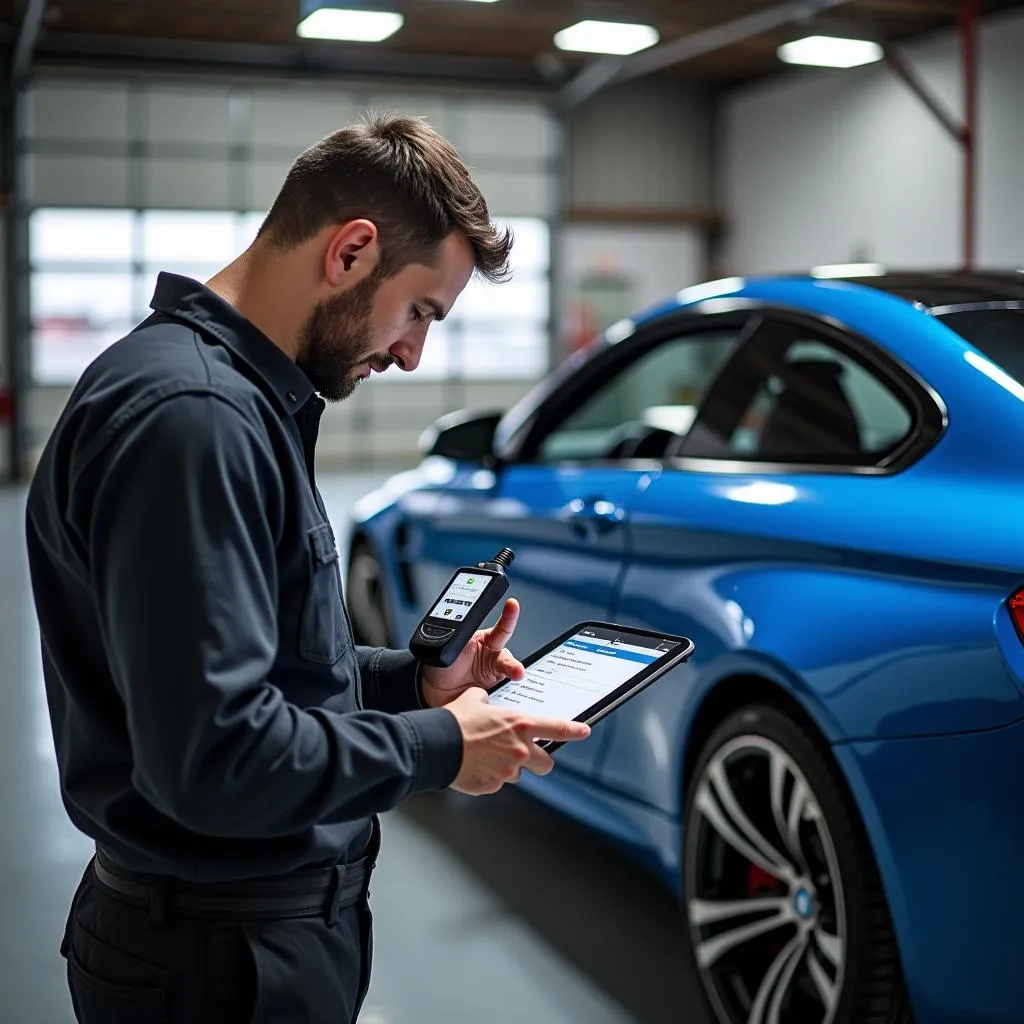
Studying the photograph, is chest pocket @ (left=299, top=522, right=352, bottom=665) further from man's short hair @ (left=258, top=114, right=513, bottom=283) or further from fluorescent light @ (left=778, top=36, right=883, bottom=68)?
fluorescent light @ (left=778, top=36, right=883, bottom=68)

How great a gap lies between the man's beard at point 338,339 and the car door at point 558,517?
5.48 feet

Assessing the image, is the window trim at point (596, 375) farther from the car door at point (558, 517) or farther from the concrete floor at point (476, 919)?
the concrete floor at point (476, 919)

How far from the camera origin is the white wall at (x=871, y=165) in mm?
15391

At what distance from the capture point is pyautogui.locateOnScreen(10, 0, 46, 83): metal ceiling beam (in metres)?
13.7

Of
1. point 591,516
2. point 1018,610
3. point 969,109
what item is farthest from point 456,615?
point 969,109

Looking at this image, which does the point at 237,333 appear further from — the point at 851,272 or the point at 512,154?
the point at 512,154

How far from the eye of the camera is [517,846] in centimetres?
395

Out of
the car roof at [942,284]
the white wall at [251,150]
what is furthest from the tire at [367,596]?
the white wall at [251,150]

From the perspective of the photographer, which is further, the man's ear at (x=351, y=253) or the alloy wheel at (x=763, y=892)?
the alloy wheel at (x=763, y=892)

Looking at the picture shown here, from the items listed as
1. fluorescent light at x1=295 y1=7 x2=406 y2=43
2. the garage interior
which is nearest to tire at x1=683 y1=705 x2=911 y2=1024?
the garage interior

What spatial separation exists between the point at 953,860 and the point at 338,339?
1.29m

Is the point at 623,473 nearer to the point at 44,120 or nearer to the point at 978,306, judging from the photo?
the point at 978,306

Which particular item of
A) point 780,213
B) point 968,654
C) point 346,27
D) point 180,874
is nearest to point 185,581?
point 180,874

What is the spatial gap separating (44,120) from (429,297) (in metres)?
16.5
